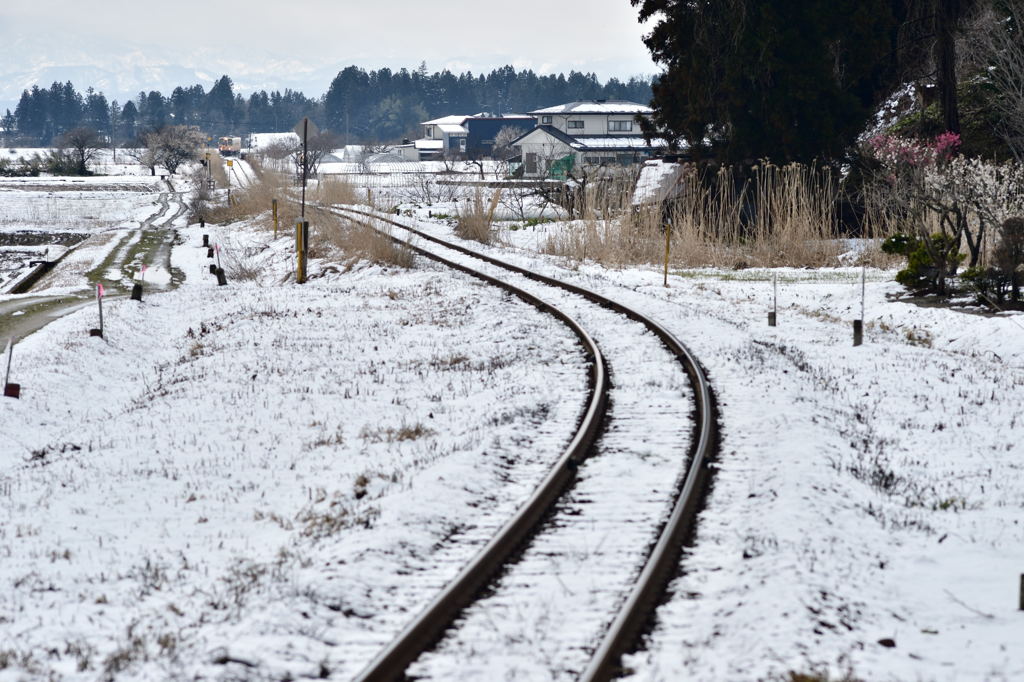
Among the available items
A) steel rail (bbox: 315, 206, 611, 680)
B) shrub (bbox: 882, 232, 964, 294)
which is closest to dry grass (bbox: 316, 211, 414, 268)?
shrub (bbox: 882, 232, 964, 294)

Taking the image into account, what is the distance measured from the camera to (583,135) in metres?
117

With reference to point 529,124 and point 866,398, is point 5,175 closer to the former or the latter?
point 529,124

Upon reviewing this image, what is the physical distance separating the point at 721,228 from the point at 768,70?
547cm

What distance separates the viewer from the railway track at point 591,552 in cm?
497

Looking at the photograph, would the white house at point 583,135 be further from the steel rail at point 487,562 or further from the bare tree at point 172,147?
the steel rail at point 487,562

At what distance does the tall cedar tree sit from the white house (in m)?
64.6

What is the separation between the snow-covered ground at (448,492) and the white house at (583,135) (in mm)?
81400

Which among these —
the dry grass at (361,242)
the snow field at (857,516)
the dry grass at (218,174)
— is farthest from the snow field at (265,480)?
the dry grass at (218,174)

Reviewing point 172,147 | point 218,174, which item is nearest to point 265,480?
point 218,174

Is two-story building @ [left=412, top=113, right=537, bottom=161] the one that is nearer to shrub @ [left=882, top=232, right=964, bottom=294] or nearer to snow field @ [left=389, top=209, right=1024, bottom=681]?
shrub @ [left=882, top=232, right=964, bottom=294]

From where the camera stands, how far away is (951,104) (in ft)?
91.9

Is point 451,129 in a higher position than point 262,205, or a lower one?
higher

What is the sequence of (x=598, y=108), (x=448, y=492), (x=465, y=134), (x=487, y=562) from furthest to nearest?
(x=465, y=134) < (x=598, y=108) < (x=448, y=492) < (x=487, y=562)

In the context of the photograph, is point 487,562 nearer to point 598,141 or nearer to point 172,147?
point 598,141
